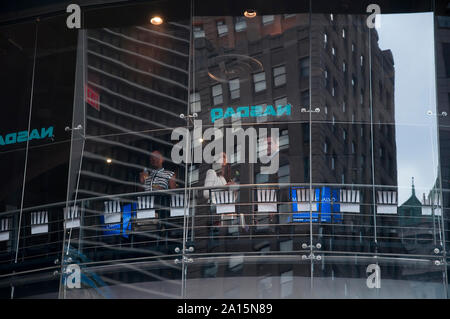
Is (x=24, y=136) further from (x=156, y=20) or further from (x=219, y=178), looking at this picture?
(x=219, y=178)

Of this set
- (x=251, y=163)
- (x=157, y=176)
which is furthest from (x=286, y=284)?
(x=157, y=176)

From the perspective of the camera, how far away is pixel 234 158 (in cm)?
911

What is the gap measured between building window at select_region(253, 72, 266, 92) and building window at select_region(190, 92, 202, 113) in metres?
0.58

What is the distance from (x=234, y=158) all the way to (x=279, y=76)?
922 mm

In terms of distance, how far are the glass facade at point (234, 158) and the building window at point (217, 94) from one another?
30 millimetres

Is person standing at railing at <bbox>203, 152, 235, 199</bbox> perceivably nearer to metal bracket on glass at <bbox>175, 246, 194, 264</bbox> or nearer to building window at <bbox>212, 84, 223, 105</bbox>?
metal bracket on glass at <bbox>175, 246, 194, 264</bbox>

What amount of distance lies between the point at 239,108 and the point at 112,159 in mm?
1355

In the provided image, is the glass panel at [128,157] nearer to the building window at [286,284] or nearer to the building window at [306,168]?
the building window at [286,284]

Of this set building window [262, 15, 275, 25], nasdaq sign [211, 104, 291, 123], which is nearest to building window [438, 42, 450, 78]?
nasdaq sign [211, 104, 291, 123]

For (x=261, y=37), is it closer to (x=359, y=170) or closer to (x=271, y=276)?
(x=359, y=170)
